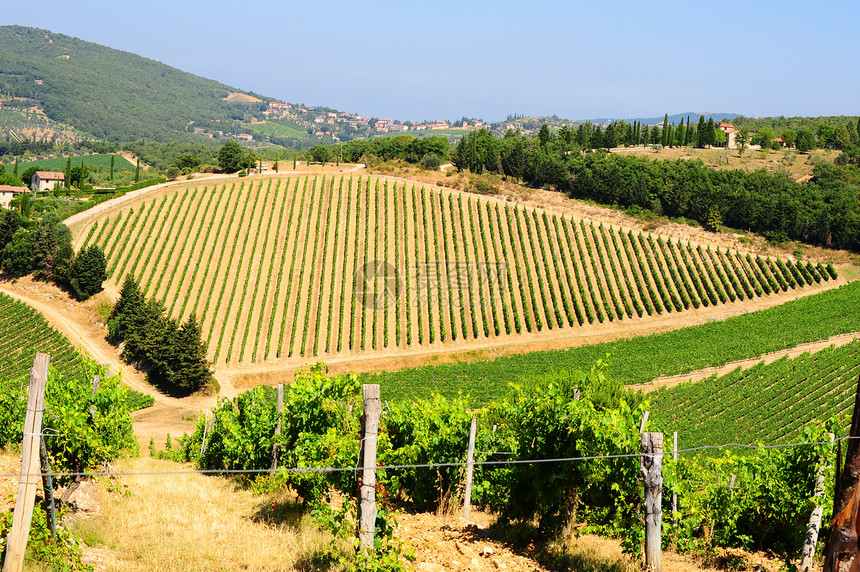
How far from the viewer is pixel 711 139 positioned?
109 m

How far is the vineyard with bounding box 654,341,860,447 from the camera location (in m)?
34.2

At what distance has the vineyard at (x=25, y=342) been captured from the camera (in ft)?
144

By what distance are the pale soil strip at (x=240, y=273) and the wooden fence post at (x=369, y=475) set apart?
139 ft

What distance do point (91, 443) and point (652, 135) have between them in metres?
108

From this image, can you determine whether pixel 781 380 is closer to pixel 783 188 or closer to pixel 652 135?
pixel 783 188

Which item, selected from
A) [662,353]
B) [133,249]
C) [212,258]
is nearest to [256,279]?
[212,258]

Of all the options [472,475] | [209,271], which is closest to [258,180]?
[209,271]

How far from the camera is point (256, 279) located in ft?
194

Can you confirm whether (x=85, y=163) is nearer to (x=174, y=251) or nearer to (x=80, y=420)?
(x=174, y=251)

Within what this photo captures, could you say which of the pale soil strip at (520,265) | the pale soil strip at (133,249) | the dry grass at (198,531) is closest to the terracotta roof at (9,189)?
the pale soil strip at (133,249)

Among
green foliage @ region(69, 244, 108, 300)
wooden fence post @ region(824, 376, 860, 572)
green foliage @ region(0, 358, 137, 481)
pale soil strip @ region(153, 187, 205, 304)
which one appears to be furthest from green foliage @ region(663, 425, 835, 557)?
green foliage @ region(69, 244, 108, 300)

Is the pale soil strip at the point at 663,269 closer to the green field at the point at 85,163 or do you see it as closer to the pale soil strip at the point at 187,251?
the pale soil strip at the point at 187,251

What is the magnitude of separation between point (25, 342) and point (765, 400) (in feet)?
157

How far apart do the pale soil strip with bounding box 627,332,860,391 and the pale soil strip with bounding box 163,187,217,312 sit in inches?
1397
